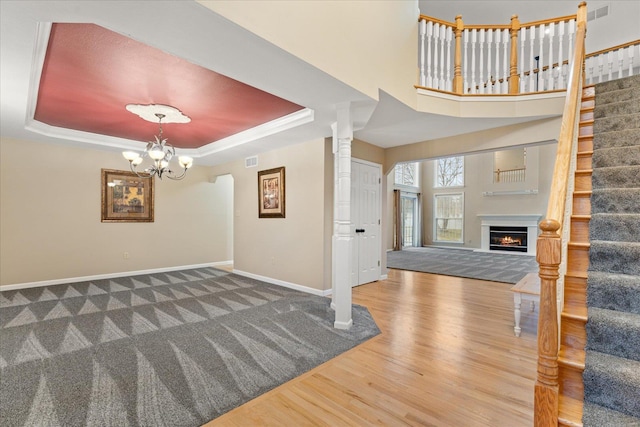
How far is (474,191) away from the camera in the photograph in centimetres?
1024

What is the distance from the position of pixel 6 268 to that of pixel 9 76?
3651 mm

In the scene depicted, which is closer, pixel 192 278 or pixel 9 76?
pixel 9 76

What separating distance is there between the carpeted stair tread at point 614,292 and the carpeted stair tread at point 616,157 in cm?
140

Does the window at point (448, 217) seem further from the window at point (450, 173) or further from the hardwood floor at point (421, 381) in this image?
the hardwood floor at point (421, 381)

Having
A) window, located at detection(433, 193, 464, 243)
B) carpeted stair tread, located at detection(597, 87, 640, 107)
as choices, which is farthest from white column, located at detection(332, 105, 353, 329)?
window, located at detection(433, 193, 464, 243)

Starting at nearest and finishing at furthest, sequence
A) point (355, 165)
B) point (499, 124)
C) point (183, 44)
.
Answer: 1. point (183, 44)
2. point (499, 124)
3. point (355, 165)

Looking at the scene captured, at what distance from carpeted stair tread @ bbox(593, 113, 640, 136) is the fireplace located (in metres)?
6.91

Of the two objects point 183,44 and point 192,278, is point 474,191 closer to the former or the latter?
point 192,278

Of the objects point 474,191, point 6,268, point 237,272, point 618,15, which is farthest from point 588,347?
point 474,191

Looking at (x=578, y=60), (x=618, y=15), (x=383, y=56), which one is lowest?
(x=578, y=60)

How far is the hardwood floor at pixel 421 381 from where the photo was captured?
173 cm

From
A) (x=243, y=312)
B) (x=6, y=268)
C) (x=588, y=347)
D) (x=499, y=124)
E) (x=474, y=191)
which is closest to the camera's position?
(x=588, y=347)

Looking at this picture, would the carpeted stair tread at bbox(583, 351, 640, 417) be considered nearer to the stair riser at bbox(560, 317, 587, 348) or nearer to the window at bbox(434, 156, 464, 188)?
the stair riser at bbox(560, 317, 587, 348)

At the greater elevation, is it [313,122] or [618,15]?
[618,15]
